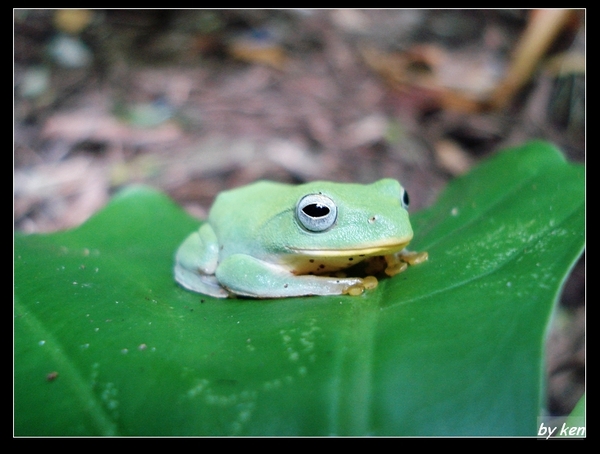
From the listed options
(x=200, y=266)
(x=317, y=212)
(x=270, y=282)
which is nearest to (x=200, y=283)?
→ (x=200, y=266)

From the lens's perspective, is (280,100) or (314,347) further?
(280,100)

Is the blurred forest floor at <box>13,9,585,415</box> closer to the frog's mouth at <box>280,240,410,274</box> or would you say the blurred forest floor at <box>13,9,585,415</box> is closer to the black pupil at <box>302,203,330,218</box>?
the frog's mouth at <box>280,240,410,274</box>

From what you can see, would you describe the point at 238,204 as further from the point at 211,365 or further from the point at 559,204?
the point at 559,204

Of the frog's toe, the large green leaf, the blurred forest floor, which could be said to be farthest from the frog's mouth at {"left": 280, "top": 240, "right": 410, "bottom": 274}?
the blurred forest floor

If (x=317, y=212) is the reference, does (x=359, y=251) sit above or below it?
below

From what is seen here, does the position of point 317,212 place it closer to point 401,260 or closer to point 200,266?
point 401,260

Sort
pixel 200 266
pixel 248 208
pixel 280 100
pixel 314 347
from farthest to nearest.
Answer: pixel 280 100 → pixel 248 208 → pixel 200 266 → pixel 314 347

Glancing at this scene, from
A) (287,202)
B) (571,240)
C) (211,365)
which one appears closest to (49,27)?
(287,202)
